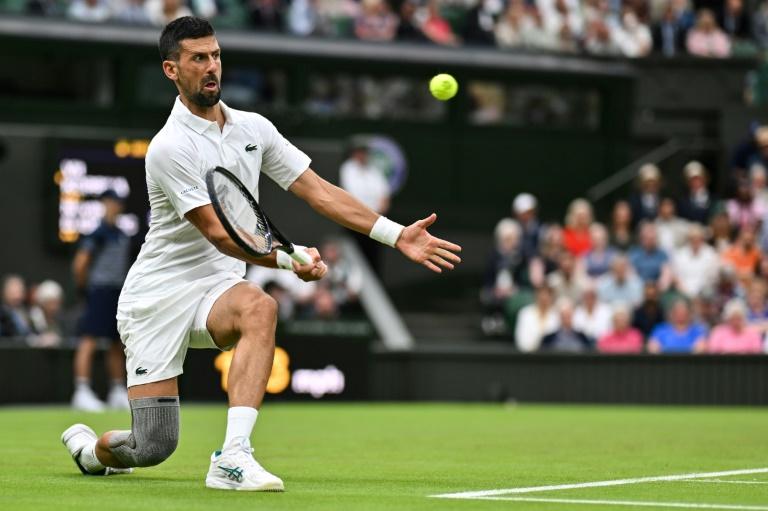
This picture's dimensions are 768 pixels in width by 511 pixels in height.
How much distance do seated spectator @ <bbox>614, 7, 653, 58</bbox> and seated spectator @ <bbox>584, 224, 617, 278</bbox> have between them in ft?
21.3

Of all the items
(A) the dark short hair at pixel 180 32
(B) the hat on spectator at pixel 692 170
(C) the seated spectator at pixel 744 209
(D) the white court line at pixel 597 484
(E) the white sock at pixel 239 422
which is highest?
(A) the dark short hair at pixel 180 32

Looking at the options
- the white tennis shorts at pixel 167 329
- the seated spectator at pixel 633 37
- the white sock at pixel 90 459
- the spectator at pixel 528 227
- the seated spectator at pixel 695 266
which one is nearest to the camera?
the white tennis shorts at pixel 167 329

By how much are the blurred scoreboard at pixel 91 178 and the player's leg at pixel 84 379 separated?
159 cm

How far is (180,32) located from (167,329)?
139cm

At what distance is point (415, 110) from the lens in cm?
2406

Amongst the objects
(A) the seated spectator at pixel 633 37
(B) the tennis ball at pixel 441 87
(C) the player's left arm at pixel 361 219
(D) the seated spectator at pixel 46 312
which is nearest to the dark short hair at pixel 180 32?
(C) the player's left arm at pixel 361 219

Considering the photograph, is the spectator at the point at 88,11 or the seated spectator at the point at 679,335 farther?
the spectator at the point at 88,11

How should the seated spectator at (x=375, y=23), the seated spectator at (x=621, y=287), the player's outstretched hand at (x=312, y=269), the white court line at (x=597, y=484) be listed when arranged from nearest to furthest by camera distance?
the player's outstretched hand at (x=312, y=269)
the white court line at (x=597, y=484)
the seated spectator at (x=621, y=287)
the seated spectator at (x=375, y=23)

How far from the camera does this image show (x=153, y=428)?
7574 millimetres

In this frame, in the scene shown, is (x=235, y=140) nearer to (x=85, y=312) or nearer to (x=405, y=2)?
(x=85, y=312)

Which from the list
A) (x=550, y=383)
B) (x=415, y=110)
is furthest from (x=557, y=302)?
(x=415, y=110)

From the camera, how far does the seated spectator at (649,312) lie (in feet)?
62.2

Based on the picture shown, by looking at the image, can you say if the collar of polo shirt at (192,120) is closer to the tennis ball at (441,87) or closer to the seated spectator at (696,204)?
the tennis ball at (441,87)

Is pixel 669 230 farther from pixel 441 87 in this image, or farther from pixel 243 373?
pixel 243 373
